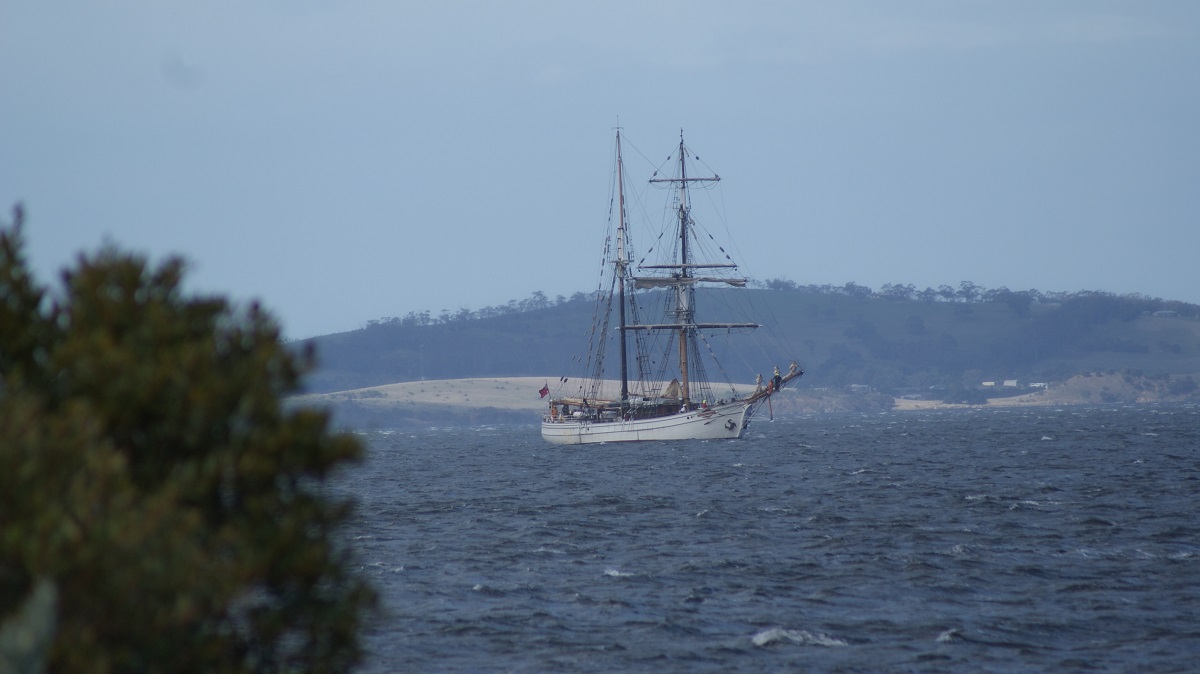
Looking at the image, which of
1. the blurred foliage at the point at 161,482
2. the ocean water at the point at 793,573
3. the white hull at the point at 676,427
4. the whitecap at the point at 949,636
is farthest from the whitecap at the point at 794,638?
the white hull at the point at 676,427

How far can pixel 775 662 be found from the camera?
18.4 m

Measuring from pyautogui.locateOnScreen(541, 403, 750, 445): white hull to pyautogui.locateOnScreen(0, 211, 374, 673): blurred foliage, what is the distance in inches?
3325

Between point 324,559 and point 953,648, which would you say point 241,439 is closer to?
point 324,559

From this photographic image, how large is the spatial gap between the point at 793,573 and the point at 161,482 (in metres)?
20.5

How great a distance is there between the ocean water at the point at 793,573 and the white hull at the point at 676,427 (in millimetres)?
37524

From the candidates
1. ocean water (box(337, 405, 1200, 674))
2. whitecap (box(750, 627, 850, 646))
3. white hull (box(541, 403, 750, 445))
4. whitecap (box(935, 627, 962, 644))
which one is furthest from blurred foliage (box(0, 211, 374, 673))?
white hull (box(541, 403, 750, 445))

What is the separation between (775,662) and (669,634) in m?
2.38

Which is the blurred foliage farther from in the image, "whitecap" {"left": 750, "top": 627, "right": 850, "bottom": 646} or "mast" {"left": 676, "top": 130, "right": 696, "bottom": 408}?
"mast" {"left": 676, "top": 130, "right": 696, "bottom": 408}

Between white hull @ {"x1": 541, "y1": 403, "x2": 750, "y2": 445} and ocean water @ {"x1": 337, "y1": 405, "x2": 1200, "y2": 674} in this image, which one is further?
white hull @ {"x1": 541, "y1": 403, "x2": 750, "y2": 445}

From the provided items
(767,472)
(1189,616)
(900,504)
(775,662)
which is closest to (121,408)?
(775,662)

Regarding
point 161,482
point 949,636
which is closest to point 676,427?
point 949,636

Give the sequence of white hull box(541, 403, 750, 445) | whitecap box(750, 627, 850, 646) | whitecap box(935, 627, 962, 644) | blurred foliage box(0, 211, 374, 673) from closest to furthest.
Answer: blurred foliage box(0, 211, 374, 673)
whitecap box(750, 627, 850, 646)
whitecap box(935, 627, 962, 644)
white hull box(541, 403, 750, 445)

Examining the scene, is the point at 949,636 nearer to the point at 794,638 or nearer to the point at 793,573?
the point at 794,638

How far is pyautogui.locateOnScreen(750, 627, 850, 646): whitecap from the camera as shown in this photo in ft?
64.2
